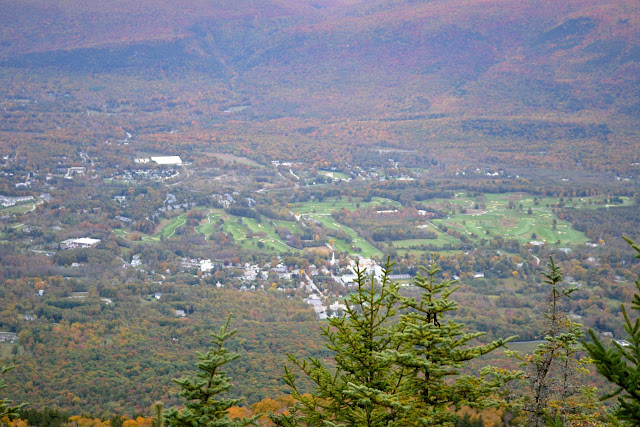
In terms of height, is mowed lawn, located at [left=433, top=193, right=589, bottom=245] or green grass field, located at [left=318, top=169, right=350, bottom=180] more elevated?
green grass field, located at [left=318, top=169, right=350, bottom=180]

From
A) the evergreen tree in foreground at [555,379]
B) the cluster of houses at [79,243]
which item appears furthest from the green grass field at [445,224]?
the evergreen tree in foreground at [555,379]

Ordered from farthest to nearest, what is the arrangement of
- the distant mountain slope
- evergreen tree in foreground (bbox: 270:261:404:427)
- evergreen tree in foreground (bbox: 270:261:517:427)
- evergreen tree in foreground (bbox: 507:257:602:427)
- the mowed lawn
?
the distant mountain slope
the mowed lawn
evergreen tree in foreground (bbox: 507:257:602:427)
evergreen tree in foreground (bbox: 270:261:404:427)
evergreen tree in foreground (bbox: 270:261:517:427)

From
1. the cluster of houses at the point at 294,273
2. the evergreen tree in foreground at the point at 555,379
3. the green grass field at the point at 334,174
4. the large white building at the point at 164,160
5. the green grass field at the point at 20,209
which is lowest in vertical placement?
the cluster of houses at the point at 294,273

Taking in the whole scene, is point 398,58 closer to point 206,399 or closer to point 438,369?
point 438,369

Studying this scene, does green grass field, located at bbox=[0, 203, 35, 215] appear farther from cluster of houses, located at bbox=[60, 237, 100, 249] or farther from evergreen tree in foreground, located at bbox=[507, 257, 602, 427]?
evergreen tree in foreground, located at bbox=[507, 257, 602, 427]

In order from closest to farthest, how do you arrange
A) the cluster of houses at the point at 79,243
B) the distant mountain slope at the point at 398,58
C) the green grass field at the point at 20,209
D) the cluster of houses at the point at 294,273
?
the cluster of houses at the point at 294,273 < the cluster of houses at the point at 79,243 < the green grass field at the point at 20,209 < the distant mountain slope at the point at 398,58

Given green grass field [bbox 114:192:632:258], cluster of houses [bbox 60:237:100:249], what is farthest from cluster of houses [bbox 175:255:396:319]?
cluster of houses [bbox 60:237:100:249]

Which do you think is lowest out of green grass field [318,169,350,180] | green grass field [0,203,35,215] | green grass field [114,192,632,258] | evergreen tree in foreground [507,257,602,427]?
green grass field [114,192,632,258]

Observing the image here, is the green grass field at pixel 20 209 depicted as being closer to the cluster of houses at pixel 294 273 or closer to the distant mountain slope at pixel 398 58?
the cluster of houses at pixel 294 273

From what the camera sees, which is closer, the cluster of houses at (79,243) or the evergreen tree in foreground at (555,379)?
the evergreen tree in foreground at (555,379)

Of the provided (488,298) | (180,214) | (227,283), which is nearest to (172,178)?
(180,214)

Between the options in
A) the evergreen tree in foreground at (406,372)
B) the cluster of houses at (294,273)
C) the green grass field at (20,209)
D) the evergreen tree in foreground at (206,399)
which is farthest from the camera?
the green grass field at (20,209)
